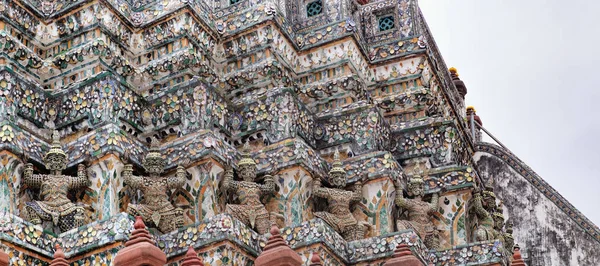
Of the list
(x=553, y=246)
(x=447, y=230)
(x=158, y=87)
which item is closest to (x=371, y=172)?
(x=447, y=230)

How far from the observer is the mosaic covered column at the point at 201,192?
16125mm

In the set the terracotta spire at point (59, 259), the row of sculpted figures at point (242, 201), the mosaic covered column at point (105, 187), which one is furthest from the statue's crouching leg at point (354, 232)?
the terracotta spire at point (59, 259)

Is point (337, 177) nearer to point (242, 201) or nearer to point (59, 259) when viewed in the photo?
point (242, 201)

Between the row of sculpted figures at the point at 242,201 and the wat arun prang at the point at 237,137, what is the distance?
0.8 inches

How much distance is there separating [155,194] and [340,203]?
2223mm

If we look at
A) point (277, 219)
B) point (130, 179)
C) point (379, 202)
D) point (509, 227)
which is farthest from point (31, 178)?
point (509, 227)

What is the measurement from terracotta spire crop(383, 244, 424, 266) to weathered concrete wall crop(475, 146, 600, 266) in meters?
5.30

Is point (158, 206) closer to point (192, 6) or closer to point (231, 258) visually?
point (231, 258)

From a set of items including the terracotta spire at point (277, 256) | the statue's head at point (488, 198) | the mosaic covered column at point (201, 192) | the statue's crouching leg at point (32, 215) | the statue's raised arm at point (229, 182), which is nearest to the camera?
the terracotta spire at point (277, 256)

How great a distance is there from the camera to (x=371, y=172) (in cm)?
1733

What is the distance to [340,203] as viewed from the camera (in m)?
17.0

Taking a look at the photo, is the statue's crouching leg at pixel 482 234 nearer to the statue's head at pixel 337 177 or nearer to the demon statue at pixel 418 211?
the demon statue at pixel 418 211

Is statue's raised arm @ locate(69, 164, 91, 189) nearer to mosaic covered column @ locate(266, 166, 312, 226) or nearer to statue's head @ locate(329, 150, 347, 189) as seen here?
mosaic covered column @ locate(266, 166, 312, 226)

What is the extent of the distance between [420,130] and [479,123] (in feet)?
15.2
